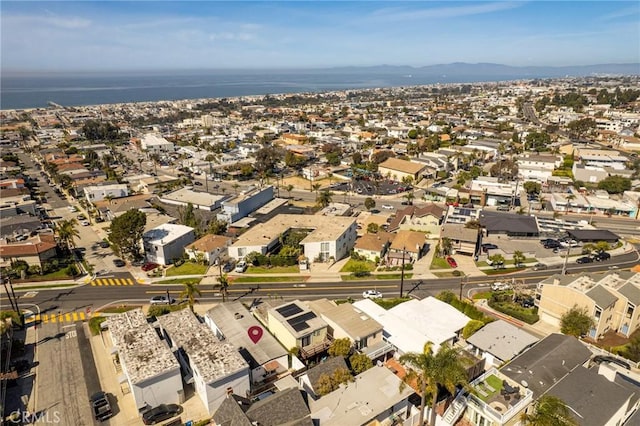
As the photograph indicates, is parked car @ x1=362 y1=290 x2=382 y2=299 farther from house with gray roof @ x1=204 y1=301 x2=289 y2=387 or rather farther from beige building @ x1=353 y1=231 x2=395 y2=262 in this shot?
house with gray roof @ x1=204 y1=301 x2=289 y2=387

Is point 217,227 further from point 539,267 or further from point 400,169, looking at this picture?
point 400,169

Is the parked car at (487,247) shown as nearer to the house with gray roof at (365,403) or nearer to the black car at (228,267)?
the house with gray roof at (365,403)

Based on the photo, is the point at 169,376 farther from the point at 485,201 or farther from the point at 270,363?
the point at 485,201

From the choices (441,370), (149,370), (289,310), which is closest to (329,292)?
(289,310)

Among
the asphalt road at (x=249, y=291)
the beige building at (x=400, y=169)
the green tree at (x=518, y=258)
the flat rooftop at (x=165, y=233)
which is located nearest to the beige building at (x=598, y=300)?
the asphalt road at (x=249, y=291)

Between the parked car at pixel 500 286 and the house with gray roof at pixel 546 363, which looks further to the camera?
the parked car at pixel 500 286

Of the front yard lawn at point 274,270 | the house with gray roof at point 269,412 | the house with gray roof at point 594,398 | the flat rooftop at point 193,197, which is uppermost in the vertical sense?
the flat rooftop at point 193,197

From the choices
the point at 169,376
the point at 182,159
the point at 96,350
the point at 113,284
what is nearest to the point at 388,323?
the point at 169,376
